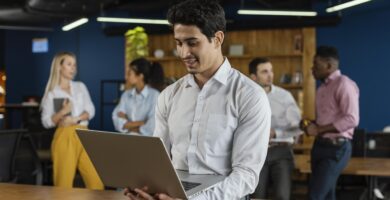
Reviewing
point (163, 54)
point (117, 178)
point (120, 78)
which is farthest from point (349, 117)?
point (120, 78)

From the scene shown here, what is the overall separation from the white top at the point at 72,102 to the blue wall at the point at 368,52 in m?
6.39

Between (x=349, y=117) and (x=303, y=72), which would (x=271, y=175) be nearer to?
(x=349, y=117)

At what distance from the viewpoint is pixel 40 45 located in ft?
48.9

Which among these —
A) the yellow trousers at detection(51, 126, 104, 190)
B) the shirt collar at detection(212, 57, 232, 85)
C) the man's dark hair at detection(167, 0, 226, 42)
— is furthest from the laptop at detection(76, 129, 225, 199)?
the yellow trousers at detection(51, 126, 104, 190)

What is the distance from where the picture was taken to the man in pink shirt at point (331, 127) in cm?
461

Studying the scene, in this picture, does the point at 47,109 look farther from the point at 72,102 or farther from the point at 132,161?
the point at 132,161

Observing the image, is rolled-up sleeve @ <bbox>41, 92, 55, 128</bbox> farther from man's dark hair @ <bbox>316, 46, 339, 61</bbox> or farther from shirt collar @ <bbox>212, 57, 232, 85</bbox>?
shirt collar @ <bbox>212, 57, 232, 85</bbox>

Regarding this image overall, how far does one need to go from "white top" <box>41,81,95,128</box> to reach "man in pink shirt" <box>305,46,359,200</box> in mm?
2147

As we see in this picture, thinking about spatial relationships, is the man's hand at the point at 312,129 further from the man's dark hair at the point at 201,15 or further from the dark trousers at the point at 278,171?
the man's dark hair at the point at 201,15

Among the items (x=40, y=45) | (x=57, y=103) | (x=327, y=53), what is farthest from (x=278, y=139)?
(x=40, y=45)

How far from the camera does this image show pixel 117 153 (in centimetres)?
192

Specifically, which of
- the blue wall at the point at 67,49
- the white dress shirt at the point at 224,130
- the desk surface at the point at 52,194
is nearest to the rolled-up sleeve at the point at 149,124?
the desk surface at the point at 52,194

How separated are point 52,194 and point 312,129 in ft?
8.17

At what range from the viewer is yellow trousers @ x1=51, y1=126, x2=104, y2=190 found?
5.21 metres
